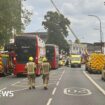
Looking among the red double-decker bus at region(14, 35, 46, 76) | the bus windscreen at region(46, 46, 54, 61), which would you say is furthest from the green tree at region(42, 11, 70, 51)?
the red double-decker bus at region(14, 35, 46, 76)

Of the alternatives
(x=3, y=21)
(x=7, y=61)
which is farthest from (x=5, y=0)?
(x=7, y=61)

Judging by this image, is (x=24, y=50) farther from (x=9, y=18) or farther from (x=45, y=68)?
(x=45, y=68)

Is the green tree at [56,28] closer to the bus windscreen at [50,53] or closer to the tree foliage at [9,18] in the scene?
the bus windscreen at [50,53]

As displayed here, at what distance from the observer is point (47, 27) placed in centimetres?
14062

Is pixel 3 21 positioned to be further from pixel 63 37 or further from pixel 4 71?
pixel 63 37

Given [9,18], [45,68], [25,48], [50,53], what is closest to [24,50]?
[25,48]

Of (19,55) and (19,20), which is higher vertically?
(19,20)

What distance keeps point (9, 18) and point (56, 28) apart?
85597 mm

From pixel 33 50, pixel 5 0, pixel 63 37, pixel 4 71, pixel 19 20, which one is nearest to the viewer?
pixel 33 50

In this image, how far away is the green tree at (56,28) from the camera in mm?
136375

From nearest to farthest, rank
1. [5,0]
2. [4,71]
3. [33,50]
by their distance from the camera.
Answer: [33,50]
[4,71]
[5,0]

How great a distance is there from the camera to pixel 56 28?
457ft

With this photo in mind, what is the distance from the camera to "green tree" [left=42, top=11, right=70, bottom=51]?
13638 centimetres

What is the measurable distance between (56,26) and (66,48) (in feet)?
24.1
